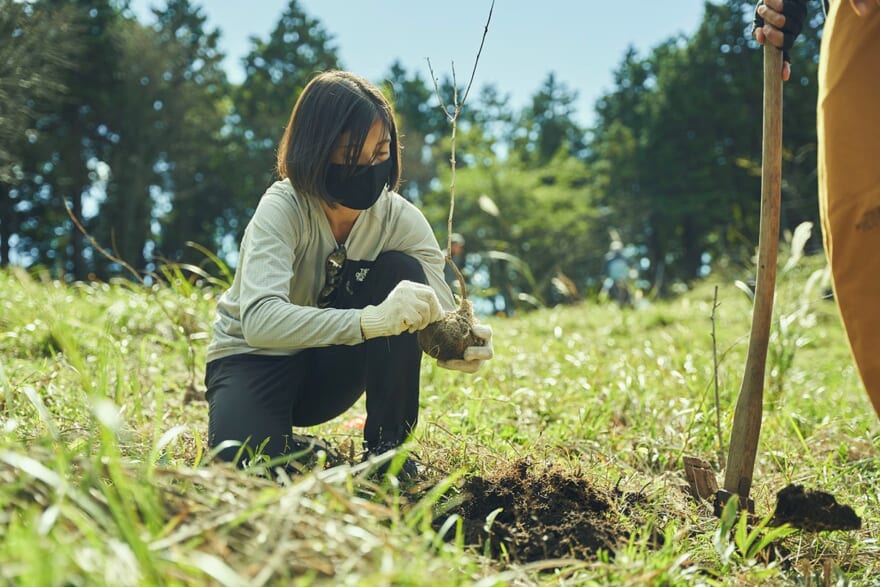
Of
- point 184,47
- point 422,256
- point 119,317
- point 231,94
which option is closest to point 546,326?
point 119,317

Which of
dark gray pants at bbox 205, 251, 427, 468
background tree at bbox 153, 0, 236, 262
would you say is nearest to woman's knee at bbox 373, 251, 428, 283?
dark gray pants at bbox 205, 251, 427, 468

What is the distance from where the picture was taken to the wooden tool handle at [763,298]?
1835 mm

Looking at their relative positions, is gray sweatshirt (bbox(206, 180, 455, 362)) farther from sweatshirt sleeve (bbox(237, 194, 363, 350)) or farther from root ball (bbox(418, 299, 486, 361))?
root ball (bbox(418, 299, 486, 361))

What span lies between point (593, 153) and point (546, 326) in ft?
81.9

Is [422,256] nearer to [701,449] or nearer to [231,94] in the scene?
[701,449]

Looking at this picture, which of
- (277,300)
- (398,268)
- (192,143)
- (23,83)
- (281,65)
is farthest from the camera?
(281,65)

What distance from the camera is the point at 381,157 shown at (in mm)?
2154

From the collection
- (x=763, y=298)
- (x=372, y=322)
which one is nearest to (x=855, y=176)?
(x=763, y=298)

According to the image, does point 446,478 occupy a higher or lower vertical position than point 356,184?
lower

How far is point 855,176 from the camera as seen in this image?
1.48 metres

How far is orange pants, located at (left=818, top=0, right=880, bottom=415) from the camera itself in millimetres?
1465

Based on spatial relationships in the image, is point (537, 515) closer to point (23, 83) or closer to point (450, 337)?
point (450, 337)

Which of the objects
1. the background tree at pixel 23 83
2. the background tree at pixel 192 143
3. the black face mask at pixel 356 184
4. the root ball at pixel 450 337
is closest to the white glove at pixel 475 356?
the root ball at pixel 450 337

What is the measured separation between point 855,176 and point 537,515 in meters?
0.96
